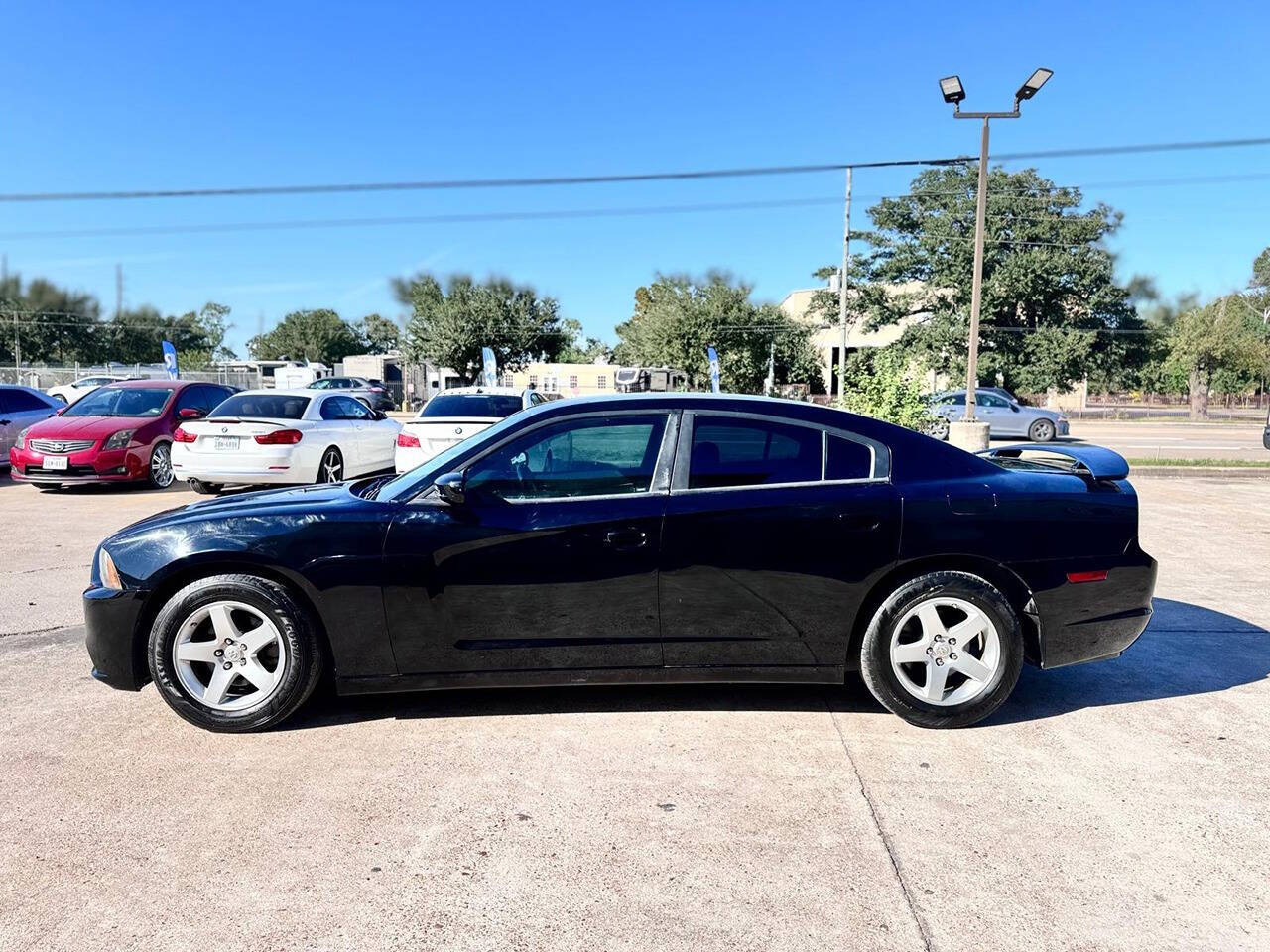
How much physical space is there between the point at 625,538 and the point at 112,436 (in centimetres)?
1058

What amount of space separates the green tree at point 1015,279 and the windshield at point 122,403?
1360 inches

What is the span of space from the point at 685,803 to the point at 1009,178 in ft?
146

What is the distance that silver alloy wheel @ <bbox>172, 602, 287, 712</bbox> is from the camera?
3762mm

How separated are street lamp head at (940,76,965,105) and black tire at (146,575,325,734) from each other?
46.7 feet

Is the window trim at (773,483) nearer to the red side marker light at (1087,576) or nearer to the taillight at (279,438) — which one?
the red side marker light at (1087,576)

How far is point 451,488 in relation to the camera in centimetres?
376

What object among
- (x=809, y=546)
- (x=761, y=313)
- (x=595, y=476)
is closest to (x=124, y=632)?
(x=595, y=476)

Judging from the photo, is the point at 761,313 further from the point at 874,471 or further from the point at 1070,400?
the point at 874,471

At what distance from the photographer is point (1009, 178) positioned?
41000mm

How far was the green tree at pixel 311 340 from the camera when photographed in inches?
3521

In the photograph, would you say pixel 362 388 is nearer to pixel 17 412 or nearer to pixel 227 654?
pixel 17 412

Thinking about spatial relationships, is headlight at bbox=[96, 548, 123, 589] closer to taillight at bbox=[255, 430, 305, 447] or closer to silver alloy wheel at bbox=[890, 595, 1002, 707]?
silver alloy wheel at bbox=[890, 595, 1002, 707]

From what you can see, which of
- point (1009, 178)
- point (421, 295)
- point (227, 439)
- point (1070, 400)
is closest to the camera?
point (227, 439)

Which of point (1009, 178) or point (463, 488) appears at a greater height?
point (1009, 178)
